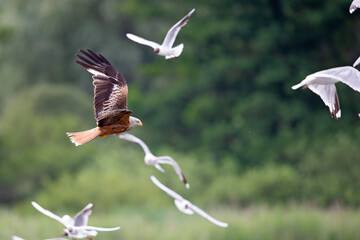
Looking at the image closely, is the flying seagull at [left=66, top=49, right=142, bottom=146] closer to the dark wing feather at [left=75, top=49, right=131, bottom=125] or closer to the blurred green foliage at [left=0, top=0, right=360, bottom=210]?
the dark wing feather at [left=75, top=49, right=131, bottom=125]

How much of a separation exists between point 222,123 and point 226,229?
7.51 meters

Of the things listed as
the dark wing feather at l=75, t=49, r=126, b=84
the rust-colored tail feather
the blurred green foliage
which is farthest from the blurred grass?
the rust-colored tail feather

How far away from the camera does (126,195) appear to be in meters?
15.8

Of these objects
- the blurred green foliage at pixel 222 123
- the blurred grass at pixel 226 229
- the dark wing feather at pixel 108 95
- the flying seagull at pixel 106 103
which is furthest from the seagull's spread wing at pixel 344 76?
the blurred green foliage at pixel 222 123

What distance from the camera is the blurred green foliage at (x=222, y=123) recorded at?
16.2 metres

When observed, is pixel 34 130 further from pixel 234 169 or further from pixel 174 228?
pixel 174 228

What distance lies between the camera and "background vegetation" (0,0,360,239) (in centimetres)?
1603

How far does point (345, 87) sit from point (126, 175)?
176 inches

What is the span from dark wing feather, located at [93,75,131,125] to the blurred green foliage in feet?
29.5

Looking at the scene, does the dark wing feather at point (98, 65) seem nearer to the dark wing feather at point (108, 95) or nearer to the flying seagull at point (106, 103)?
the flying seagull at point (106, 103)

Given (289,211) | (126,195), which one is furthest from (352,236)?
(126,195)

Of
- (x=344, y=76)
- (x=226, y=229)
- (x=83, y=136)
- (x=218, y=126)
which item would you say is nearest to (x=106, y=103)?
(x=83, y=136)

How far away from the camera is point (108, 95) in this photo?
21.6 feet

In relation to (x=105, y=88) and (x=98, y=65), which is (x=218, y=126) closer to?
(x=98, y=65)
